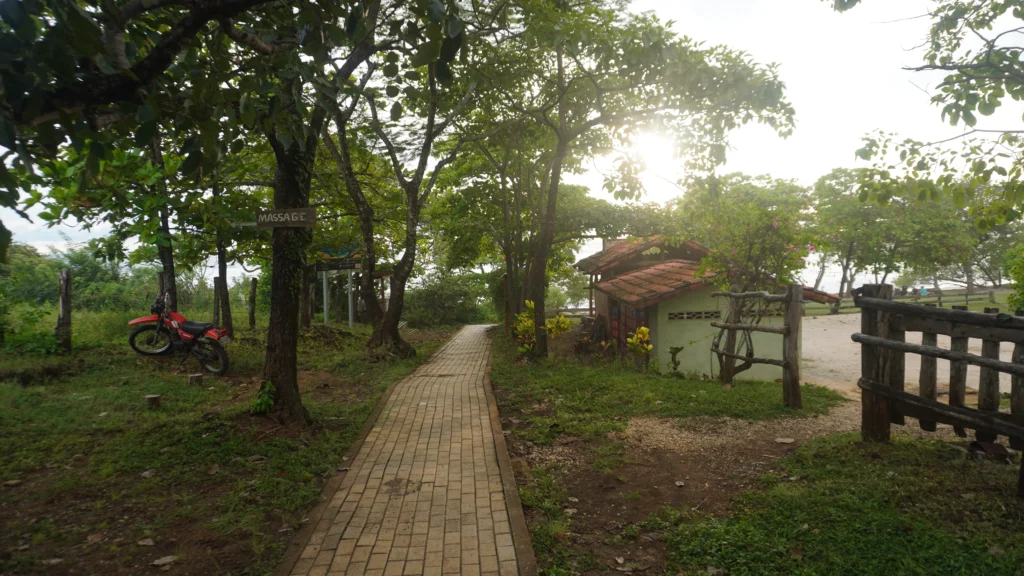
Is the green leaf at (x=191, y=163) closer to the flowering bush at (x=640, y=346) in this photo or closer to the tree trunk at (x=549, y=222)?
the tree trunk at (x=549, y=222)

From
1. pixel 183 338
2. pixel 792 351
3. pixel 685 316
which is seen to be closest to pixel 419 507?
pixel 792 351

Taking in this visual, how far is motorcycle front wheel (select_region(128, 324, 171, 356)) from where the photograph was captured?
10.0 metres

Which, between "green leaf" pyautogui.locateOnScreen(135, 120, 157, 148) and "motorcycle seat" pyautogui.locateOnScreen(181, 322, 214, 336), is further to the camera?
"motorcycle seat" pyautogui.locateOnScreen(181, 322, 214, 336)

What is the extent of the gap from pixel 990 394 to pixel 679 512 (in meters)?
2.70

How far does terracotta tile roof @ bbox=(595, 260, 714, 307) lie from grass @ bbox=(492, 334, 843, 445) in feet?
8.16

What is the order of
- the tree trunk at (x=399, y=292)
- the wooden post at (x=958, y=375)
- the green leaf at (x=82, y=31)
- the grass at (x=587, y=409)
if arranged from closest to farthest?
the green leaf at (x=82, y=31), the grass at (x=587, y=409), the wooden post at (x=958, y=375), the tree trunk at (x=399, y=292)

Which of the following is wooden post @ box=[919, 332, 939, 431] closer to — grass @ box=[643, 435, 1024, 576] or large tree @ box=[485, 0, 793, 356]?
grass @ box=[643, 435, 1024, 576]

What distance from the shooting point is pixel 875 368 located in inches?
210

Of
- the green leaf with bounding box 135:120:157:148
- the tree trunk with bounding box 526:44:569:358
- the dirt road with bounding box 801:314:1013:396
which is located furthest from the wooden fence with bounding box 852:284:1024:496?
the tree trunk with bounding box 526:44:569:358

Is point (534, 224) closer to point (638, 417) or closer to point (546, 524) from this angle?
A: point (638, 417)

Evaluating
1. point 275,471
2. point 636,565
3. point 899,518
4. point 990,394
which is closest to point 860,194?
point 990,394

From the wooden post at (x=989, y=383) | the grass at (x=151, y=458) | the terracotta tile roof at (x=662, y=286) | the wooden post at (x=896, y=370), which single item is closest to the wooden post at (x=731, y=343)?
the terracotta tile roof at (x=662, y=286)

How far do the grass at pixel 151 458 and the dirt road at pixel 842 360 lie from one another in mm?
8181

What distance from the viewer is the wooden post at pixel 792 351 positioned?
7.24 meters
